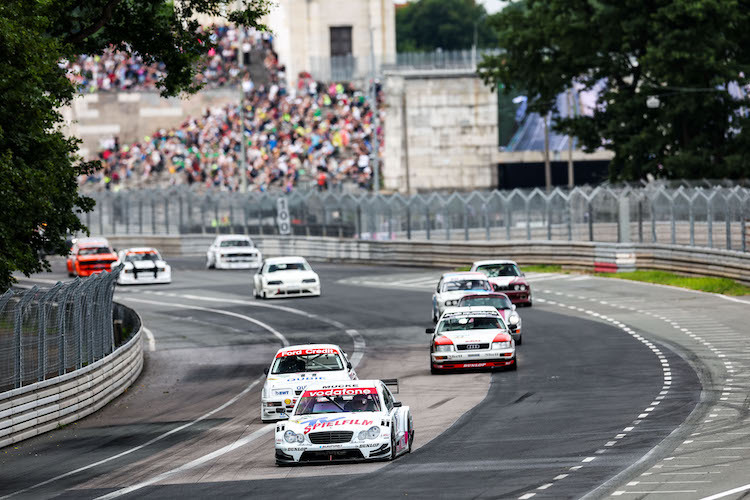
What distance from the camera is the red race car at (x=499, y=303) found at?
33281mm

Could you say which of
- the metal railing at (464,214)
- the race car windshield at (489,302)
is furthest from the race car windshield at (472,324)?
the metal railing at (464,214)

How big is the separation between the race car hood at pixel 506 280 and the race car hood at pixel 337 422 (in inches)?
910

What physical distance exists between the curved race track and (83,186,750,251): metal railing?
7011 mm

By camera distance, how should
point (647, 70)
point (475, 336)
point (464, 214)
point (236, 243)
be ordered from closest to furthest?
point (475, 336)
point (464, 214)
point (647, 70)
point (236, 243)

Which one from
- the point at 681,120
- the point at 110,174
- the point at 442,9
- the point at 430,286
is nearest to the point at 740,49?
the point at 681,120

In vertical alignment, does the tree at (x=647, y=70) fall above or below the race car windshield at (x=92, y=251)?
above

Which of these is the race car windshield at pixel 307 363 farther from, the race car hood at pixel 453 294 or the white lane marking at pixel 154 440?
the race car hood at pixel 453 294

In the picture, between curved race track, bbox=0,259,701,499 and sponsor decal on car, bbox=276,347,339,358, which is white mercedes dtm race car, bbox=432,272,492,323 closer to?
curved race track, bbox=0,259,701,499

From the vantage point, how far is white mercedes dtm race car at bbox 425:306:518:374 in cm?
2844

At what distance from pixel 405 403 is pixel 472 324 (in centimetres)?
442

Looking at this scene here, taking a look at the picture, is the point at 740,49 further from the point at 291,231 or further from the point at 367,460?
the point at 367,460

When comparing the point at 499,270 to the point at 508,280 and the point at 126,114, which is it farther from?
the point at 126,114

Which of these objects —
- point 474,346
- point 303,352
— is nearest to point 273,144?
point 474,346

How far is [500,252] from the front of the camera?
186ft
